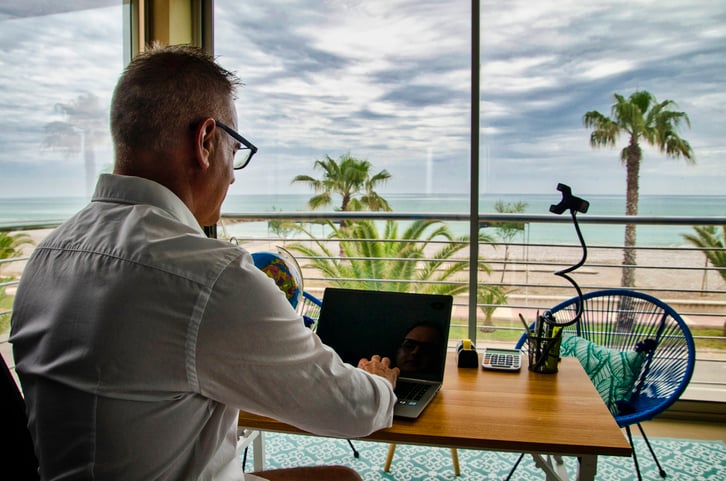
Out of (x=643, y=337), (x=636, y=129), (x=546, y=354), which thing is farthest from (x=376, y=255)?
(x=546, y=354)

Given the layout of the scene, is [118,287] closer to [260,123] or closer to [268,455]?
[268,455]

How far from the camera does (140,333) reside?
0.75 metres

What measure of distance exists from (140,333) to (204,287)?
10 centimetres

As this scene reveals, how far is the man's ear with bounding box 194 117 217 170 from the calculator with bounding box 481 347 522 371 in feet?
3.31

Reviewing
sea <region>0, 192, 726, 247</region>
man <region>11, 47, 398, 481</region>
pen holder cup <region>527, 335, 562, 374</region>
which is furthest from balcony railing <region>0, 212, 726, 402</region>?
man <region>11, 47, 398, 481</region>

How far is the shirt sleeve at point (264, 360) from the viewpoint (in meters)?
0.77

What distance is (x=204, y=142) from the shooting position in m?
0.99

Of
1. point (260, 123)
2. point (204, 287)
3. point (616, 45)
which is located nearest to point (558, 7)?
point (616, 45)

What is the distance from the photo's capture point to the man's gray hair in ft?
3.09

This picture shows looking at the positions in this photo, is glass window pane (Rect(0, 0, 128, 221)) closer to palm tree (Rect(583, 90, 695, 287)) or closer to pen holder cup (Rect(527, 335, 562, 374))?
pen holder cup (Rect(527, 335, 562, 374))

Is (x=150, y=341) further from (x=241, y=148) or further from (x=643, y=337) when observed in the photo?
(x=643, y=337)

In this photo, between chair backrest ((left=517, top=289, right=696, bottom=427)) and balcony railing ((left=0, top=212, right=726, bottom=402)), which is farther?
balcony railing ((left=0, top=212, right=726, bottom=402))

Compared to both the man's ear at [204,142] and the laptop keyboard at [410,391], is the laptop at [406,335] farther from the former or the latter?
the man's ear at [204,142]

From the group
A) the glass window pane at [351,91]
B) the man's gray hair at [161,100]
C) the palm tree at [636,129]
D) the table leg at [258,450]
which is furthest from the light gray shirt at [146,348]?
the palm tree at [636,129]
